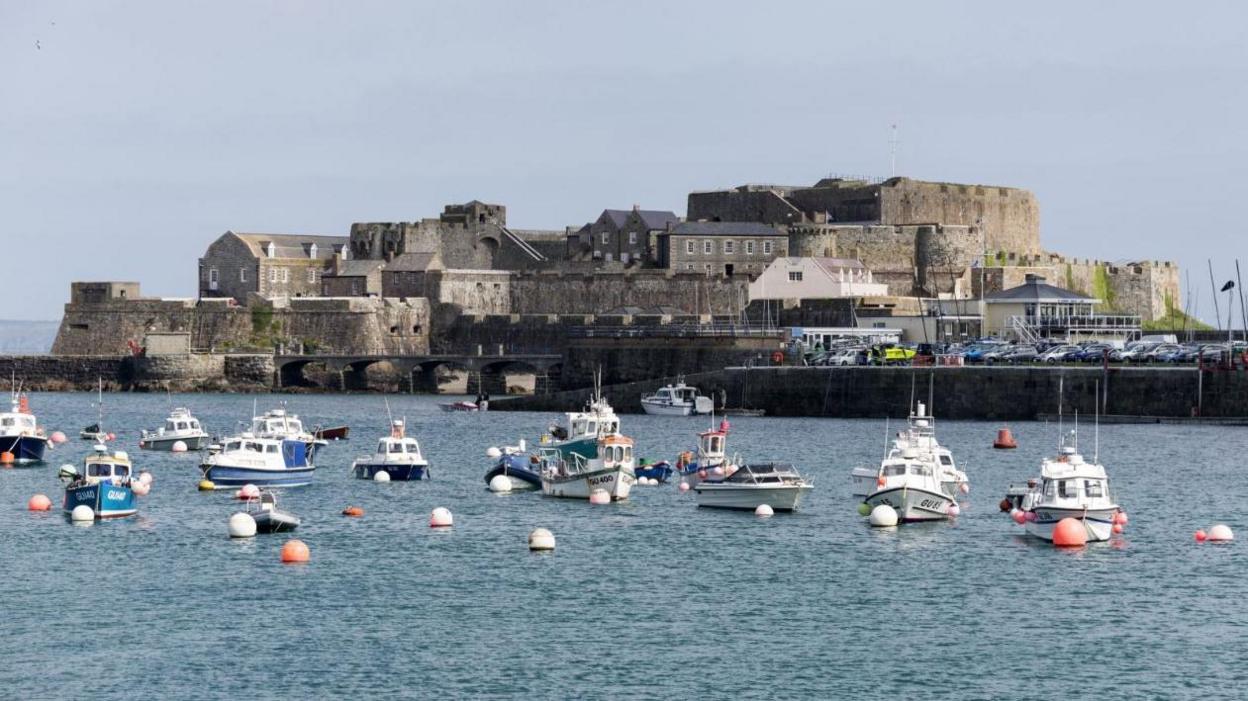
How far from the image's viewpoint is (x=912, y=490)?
47.0m

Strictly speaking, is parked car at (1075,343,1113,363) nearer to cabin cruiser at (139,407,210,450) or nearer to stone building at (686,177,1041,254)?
cabin cruiser at (139,407,210,450)

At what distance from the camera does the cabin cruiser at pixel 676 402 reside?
3386 inches

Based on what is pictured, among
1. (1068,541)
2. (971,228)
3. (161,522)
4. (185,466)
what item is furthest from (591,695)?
(971,228)

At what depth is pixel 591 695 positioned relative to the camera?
30109 millimetres

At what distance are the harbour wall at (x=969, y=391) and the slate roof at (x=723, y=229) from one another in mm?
27600

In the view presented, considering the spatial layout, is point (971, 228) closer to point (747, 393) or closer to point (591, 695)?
point (747, 393)

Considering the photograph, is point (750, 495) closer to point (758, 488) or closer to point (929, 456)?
point (758, 488)

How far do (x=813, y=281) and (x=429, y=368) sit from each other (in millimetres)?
20431

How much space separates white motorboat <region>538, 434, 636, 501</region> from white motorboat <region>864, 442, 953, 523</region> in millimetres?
7046

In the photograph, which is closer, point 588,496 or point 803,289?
point 588,496

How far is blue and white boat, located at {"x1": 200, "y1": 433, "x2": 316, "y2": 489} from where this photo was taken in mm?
55281

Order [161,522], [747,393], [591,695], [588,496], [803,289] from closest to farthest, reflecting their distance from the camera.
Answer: [591,695]
[161,522]
[588,496]
[747,393]
[803,289]

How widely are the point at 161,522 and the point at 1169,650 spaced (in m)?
23.7

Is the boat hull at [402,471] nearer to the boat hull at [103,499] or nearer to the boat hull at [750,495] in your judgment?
the boat hull at [750,495]
